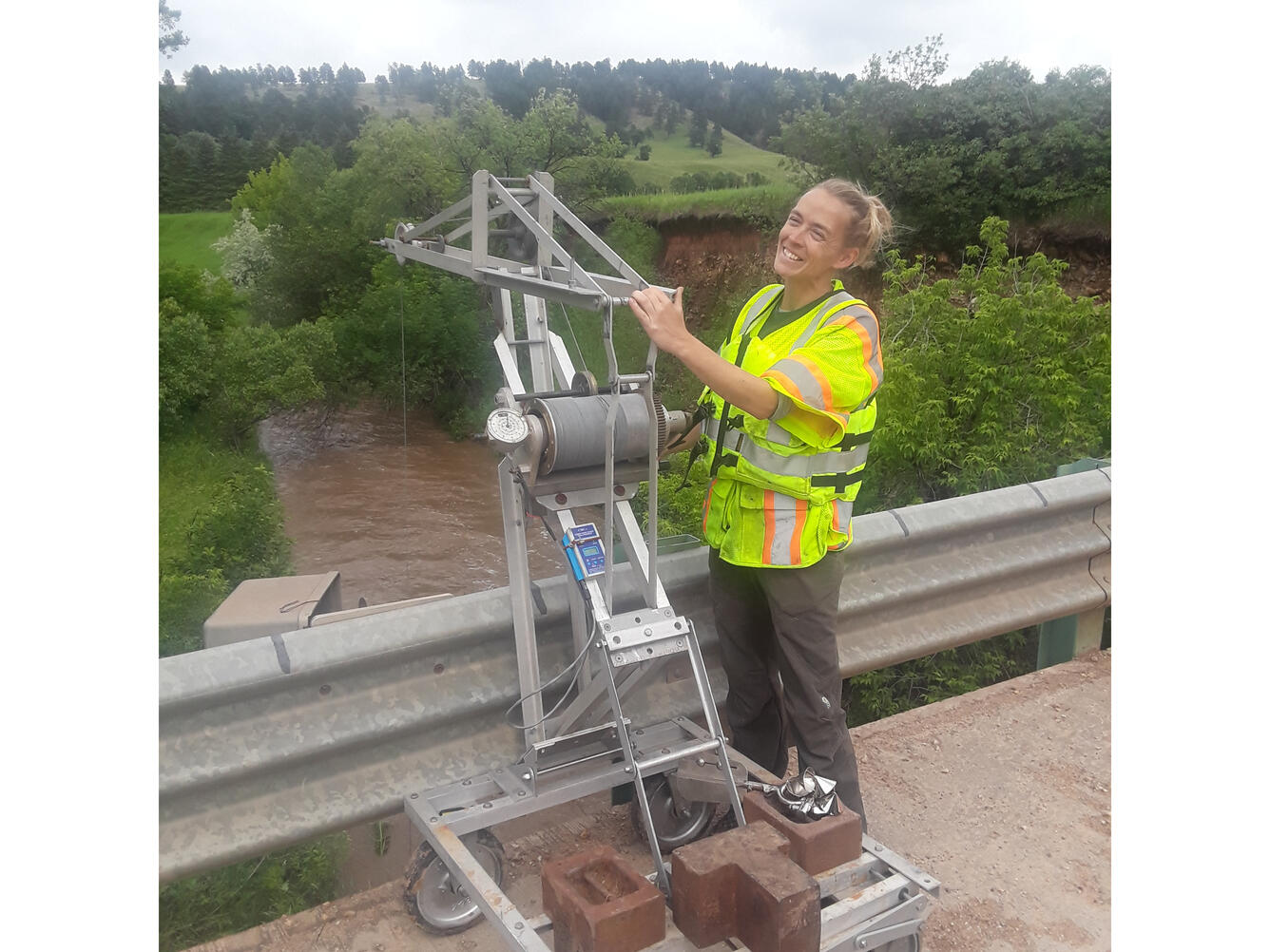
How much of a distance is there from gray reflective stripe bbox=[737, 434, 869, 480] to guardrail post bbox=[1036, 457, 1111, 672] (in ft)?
5.83

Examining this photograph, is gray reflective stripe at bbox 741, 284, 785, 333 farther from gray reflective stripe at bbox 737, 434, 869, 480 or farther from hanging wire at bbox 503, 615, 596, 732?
hanging wire at bbox 503, 615, 596, 732

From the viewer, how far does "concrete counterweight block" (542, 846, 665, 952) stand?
1.73 meters

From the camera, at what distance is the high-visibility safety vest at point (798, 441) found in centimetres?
219

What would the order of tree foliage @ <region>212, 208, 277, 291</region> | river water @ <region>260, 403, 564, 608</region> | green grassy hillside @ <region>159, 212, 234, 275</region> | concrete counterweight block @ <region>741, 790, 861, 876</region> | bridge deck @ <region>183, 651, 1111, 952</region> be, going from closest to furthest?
concrete counterweight block @ <region>741, 790, 861, 876</region> < bridge deck @ <region>183, 651, 1111, 952</region> < green grassy hillside @ <region>159, 212, 234, 275</region> < tree foliage @ <region>212, 208, 277, 291</region> < river water @ <region>260, 403, 564, 608</region>

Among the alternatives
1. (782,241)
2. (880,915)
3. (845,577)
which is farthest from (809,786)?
(782,241)

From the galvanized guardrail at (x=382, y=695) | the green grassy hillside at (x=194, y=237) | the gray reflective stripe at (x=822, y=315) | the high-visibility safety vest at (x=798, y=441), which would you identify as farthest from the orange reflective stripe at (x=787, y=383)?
the green grassy hillside at (x=194, y=237)

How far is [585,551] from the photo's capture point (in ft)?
7.50

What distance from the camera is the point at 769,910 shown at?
5.67 feet

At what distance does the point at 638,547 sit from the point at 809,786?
26.7 inches

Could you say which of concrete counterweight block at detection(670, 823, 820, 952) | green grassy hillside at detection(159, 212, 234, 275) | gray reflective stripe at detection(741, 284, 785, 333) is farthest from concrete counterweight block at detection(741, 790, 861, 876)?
green grassy hillside at detection(159, 212, 234, 275)

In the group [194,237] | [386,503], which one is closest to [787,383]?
[194,237]

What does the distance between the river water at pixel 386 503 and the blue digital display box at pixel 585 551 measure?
8104 mm

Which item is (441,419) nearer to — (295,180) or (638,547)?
(295,180)

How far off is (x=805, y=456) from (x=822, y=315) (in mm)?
334
